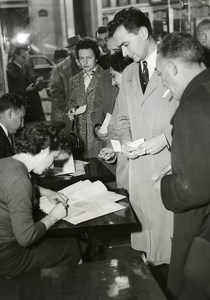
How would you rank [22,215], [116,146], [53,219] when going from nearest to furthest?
[22,215], [53,219], [116,146]

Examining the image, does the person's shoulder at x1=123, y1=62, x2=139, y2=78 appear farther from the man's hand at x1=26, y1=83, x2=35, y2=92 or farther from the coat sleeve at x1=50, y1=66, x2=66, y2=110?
the man's hand at x1=26, y1=83, x2=35, y2=92

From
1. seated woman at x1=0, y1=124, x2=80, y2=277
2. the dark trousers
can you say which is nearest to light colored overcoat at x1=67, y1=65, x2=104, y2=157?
seated woman at x1=0, y1=124, x2=80, y2=277

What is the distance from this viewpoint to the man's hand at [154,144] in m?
2.31

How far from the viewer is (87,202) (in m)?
2.25

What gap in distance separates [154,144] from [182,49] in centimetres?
78

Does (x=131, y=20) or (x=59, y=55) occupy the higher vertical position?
(x=131, y=20)

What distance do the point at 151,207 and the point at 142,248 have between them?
0.33 m

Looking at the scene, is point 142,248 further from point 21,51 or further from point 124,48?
point 21,51

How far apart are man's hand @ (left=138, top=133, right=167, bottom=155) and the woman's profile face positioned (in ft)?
6.82

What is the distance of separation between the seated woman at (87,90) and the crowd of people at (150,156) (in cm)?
32

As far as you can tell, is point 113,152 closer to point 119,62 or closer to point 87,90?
point 119,62

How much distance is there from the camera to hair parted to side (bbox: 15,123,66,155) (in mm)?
2146

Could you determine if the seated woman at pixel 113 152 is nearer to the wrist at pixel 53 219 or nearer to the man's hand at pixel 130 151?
the man's hand at pixel 130 151

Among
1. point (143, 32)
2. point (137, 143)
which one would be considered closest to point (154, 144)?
point (137, 143)
